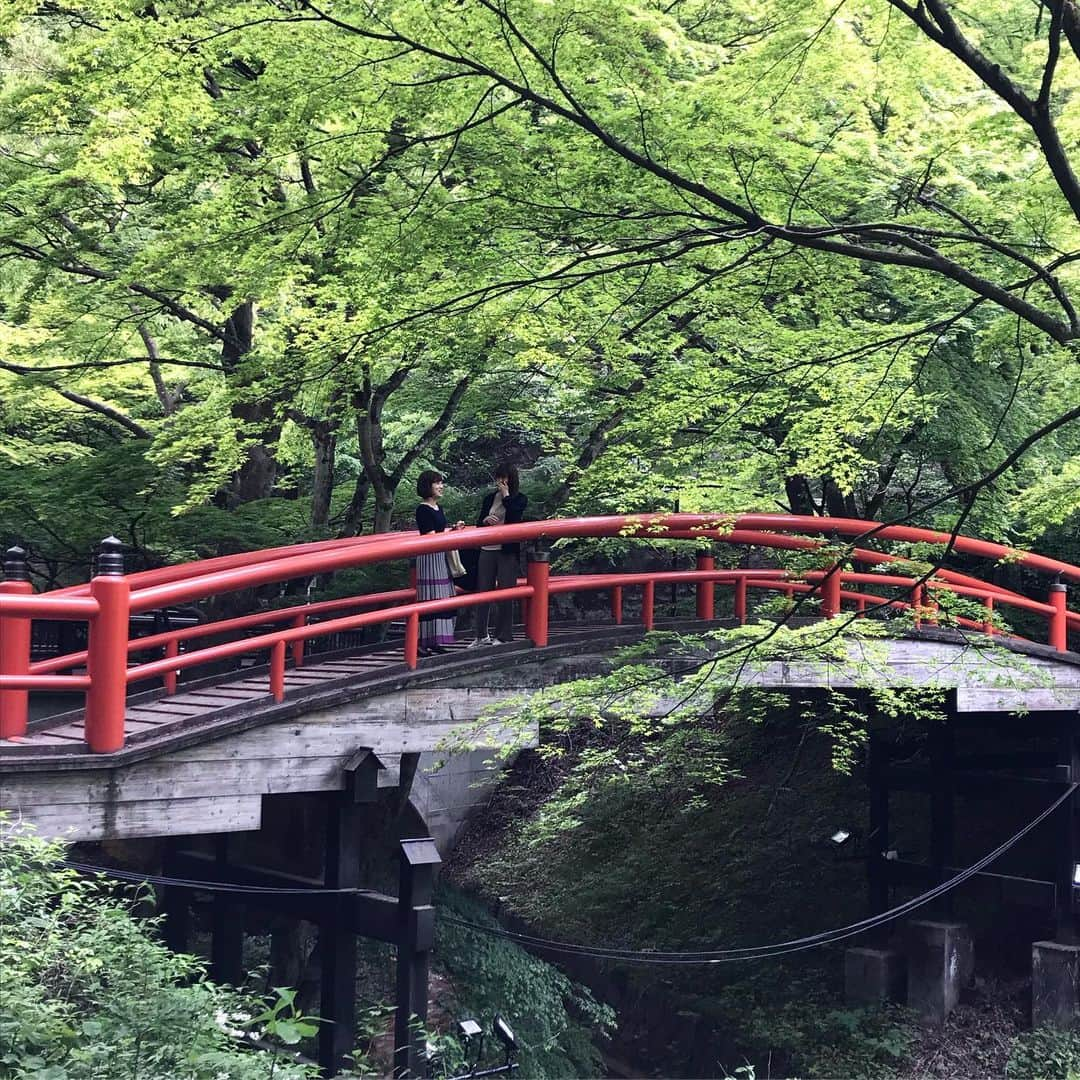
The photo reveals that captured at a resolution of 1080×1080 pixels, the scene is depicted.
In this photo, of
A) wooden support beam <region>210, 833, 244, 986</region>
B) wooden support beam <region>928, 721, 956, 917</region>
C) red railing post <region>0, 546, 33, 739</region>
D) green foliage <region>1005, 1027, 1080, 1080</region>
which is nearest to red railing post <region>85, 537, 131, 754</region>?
red railing post <region>0, 546, 33, 739</region>

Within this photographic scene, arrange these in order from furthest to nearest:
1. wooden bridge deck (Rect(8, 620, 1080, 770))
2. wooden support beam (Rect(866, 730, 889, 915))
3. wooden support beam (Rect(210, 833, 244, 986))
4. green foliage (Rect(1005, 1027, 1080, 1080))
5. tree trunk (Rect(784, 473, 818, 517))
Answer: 1. tree trunk (Rect(784, 473, 818, 517))
2. wooden support beam (Rect(866, 730, 889, 915))
3. green foliage (Rect(1005, 1027, 1080, 1080))
4. wooden support beam (Rect(210, 833, 244, 986))
5. wooden bridge deck (Rect(8, 620, 1080, 770))

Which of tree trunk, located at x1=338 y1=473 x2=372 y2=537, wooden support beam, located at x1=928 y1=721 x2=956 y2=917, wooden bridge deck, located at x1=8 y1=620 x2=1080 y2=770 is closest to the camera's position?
wooden bridge deck, located at x1=8 y1=620 x2=1080 y2=770

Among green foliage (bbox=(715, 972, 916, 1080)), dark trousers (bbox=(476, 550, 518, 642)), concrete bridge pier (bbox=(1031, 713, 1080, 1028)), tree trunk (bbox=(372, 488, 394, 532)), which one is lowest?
green foliage (bbox=(715, 972, 916, 1080))

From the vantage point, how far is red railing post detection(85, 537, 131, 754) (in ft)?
18.6

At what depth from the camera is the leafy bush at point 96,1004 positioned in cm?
402

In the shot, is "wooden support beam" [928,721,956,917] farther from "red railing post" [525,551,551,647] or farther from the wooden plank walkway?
"red railing post" [525,551,551,647]

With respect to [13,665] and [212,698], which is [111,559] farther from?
[212,698]

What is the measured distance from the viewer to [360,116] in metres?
5.87

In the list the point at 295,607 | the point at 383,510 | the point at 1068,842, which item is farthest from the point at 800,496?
the point at 295,607

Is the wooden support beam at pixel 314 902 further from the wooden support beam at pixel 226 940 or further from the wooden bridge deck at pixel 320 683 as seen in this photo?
the wooden bridge deck at pixel 320 683

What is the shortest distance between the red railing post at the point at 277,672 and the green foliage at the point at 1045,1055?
8017mm

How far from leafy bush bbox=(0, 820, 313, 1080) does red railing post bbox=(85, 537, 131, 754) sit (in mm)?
832

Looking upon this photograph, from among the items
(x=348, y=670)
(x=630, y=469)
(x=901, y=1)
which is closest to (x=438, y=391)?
(x=630, y=469)

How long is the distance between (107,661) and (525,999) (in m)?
7.42
